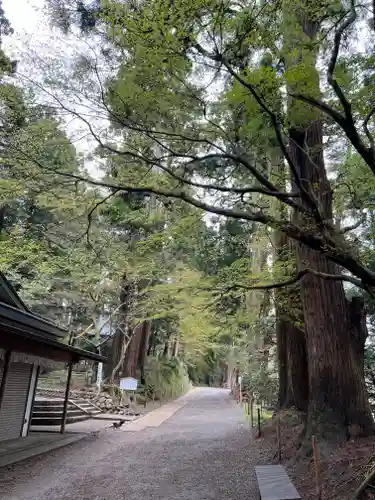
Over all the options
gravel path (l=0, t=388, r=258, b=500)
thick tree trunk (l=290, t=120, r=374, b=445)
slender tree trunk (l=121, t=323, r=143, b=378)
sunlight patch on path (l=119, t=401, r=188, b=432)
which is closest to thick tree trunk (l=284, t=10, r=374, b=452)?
thick tree trunk (l=290, t=120, r=374, b=445)

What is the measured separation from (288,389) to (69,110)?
8.86 metres

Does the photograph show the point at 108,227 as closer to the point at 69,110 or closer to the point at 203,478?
the point at 69,110

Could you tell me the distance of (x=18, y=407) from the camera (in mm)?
10516

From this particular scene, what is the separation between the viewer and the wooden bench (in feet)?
16.1

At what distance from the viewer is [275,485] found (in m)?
5.43

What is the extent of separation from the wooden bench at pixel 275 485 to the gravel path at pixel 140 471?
1.16 ft

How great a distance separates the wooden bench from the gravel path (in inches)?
14.0

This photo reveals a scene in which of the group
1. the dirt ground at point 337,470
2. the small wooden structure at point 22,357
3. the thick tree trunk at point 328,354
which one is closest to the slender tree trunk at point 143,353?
the small wooden structure at point 22,357

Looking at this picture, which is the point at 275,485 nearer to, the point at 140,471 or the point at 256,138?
the point at 140,471

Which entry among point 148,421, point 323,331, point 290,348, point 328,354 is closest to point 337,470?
point 328,354

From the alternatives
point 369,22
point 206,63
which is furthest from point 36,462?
point 369,22

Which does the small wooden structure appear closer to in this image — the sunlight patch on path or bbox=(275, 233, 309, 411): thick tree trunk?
the sunlight patch on path

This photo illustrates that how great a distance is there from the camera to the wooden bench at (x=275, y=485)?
4914 mm

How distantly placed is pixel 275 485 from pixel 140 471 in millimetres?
3158
